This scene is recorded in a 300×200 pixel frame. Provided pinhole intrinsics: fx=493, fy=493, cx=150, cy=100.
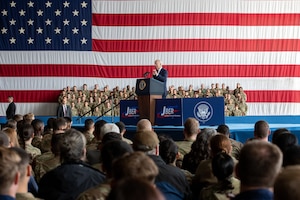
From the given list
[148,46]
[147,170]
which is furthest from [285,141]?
[148,46]

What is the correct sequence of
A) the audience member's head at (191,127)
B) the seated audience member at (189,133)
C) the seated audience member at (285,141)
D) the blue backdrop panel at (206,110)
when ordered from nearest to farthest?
the seated audience member at (285,141)
the seated audience member at (189,133)
the audience member's head at (191,127)
the blue backdrop panel at (206,110)

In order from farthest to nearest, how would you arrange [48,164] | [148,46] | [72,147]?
[148,46] → [48,164] → [72,147]

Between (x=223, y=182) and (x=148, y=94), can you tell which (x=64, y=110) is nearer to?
(x=148, y=94)

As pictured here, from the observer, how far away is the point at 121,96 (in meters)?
14.7

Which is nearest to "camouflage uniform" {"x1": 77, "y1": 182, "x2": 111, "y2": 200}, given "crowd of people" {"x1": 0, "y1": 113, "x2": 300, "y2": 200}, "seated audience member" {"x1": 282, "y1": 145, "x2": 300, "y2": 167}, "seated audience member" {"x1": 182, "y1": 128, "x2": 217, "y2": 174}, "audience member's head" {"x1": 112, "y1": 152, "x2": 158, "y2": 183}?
"crowd of people" {"x1": 0, "y1": 113, "x2": 300, "y2": 200}

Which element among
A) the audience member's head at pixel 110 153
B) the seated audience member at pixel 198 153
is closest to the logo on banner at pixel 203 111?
the seated audience member at pixel 198 153

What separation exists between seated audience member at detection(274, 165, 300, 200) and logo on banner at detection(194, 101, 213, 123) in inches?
274

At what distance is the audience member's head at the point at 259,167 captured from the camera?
1854mm

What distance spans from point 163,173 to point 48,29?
13.1m

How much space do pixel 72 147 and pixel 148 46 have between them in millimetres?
12452

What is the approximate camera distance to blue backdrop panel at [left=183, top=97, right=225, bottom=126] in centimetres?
823

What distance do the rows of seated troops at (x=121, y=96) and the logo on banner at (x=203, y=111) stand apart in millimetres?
6218

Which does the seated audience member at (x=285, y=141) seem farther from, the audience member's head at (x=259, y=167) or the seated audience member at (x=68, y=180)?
the audience member's head at (x=259, y=167)

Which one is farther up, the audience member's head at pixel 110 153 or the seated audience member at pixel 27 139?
the audience member's head at pixel 110 153
